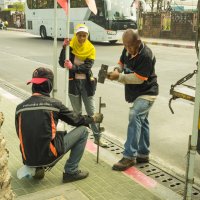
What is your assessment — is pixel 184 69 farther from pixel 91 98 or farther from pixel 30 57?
pixel 91 98

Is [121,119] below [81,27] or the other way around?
below

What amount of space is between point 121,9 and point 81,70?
674 inches

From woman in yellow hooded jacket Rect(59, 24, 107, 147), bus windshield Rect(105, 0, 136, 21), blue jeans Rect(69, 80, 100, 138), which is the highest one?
bus windshield Rect(105, 0, 136, 21)

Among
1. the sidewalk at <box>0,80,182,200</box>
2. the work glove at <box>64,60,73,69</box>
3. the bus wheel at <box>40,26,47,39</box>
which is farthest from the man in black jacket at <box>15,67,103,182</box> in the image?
the bus wheel at <box>40,26,47,39</box>

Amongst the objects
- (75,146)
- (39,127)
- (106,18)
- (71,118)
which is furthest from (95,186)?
(106,18)

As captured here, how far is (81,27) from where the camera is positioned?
5004mm

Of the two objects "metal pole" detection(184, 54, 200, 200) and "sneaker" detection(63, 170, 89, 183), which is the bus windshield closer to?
"sneaker" detection(63, 170, 89, 183)

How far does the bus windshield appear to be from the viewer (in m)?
21.1

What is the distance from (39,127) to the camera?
3.81 meters

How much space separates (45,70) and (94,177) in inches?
55.1

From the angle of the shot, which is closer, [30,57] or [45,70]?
[45,70]

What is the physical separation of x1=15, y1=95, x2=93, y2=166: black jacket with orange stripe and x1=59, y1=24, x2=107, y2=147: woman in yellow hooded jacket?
123 centimetres

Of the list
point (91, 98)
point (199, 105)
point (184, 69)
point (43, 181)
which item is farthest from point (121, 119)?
point (184, 69)

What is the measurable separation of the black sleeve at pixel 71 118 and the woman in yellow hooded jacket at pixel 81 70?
3.36 ft
